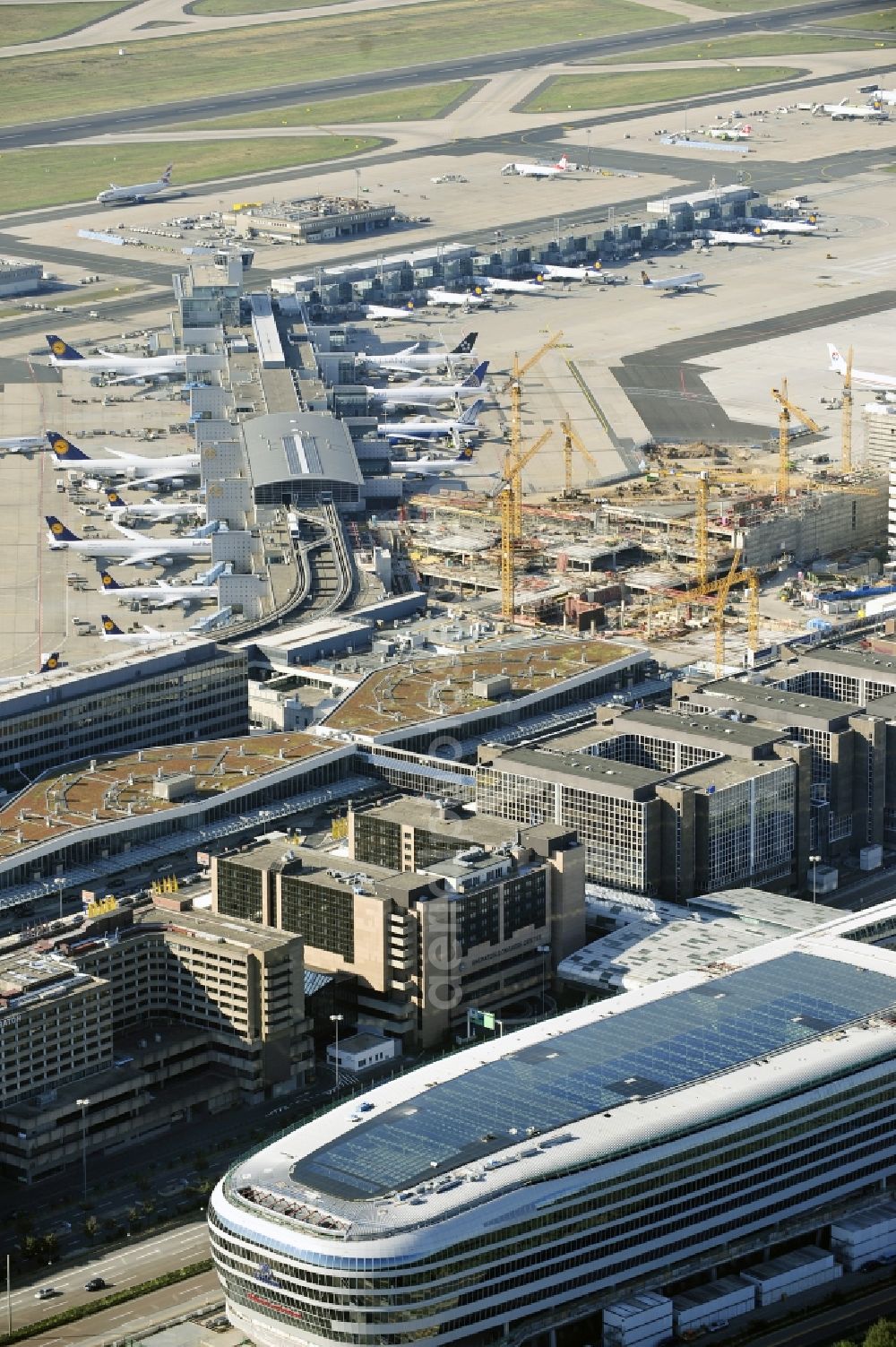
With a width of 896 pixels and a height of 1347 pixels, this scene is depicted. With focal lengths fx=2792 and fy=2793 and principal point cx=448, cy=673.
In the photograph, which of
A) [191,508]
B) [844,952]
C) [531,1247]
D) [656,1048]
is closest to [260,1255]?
[531,1247]

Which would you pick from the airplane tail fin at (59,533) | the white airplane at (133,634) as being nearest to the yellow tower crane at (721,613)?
the white airplane at (133,634)

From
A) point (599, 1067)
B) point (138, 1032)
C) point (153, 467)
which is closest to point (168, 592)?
point (153, 467)

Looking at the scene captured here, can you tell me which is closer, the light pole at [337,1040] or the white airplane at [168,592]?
the light pole at [337,1040]

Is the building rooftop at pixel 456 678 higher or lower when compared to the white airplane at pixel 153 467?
lower

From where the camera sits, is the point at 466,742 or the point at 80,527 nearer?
the point at 466,742

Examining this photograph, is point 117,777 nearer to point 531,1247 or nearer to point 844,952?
point 844,952

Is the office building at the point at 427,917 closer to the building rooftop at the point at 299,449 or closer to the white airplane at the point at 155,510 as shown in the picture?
the building rooftop at the point at 299,449

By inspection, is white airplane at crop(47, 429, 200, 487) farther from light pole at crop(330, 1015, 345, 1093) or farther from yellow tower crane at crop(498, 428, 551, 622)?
light pole at crop(330, 1015, 345, 1093)
